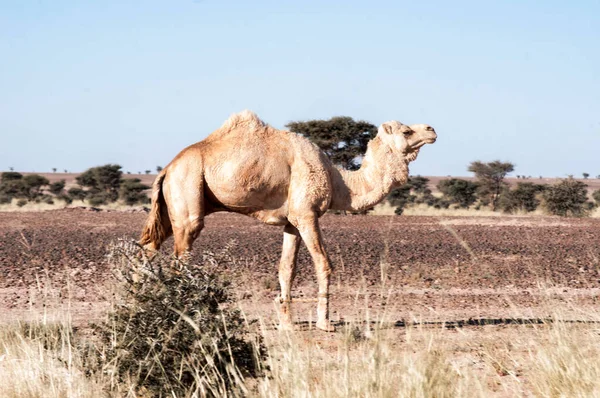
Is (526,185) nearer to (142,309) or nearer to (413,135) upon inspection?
(413,135)

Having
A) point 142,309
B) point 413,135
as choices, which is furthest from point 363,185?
point 142,309

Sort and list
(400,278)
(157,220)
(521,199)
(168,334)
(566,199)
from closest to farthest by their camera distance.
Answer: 1. (168,334)
2. (157,220)
3. (400,278)
4. (566,199)
5. (521,199)

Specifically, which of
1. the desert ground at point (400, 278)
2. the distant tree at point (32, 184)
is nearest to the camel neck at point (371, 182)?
the desert ground at point (400, 278)

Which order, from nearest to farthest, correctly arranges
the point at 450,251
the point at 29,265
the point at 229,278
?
1. the point at 229,278
2. the point at 29,265
3. the point at 450,251

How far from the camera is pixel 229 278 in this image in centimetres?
786

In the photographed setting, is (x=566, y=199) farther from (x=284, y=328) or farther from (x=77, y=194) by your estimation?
(x=77, y=194)

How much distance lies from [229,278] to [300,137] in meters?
3.35

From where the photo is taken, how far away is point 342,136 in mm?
40000

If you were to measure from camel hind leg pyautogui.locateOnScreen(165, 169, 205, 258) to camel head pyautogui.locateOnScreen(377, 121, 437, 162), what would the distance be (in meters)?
2.56

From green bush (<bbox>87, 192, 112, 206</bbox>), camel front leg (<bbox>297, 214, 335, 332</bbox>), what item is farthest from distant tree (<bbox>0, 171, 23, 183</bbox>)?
camel front leg (<bbox>297, 214, 335, 332</bbox>)

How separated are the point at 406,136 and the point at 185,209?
3051mm

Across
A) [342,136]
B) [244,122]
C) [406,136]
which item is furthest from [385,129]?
[342,136]

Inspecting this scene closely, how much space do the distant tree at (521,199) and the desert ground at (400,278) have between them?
1812cm

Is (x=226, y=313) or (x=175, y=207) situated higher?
(x=175, y=207)
